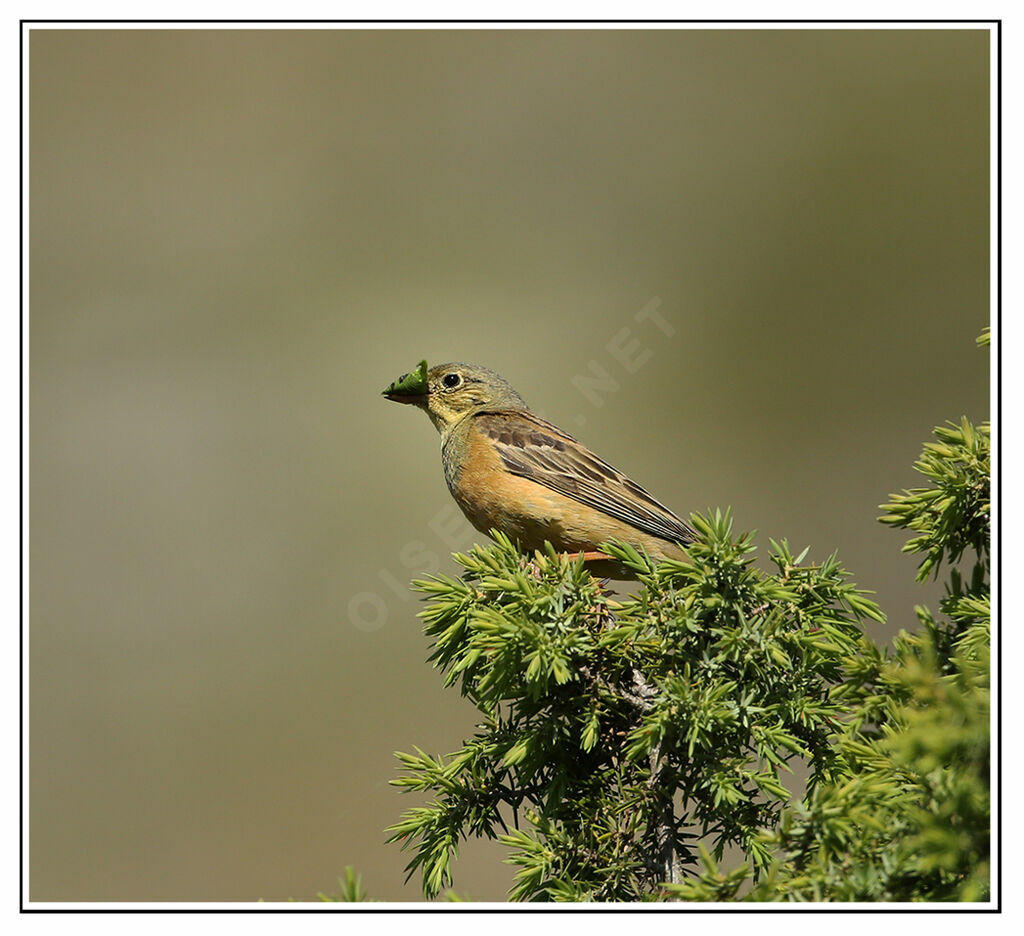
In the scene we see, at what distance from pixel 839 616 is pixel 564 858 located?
611 mm

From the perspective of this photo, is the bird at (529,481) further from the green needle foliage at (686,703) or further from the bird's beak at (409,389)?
the green needle foliage at (686,703)

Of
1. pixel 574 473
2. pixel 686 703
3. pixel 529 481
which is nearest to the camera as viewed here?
pixel 686 703

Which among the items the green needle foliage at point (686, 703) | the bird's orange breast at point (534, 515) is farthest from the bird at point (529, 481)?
the green needle foliage at point (686, 703)

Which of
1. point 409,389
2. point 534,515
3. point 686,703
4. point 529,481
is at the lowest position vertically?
point 686,703

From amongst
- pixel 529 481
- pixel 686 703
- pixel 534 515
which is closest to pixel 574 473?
pixel 529 481

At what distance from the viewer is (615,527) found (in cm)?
278

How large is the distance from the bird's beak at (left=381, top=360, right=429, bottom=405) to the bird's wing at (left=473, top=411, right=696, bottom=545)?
8.6 inches

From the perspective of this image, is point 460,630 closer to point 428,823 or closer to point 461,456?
point 428,823

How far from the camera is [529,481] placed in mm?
2801

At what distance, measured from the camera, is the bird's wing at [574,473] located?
2816 millimetres

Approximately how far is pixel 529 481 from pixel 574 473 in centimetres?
19

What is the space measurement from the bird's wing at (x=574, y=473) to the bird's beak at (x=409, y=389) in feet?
0.72

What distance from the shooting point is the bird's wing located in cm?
282

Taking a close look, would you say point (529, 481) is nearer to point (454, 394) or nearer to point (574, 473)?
point (574, 473)
